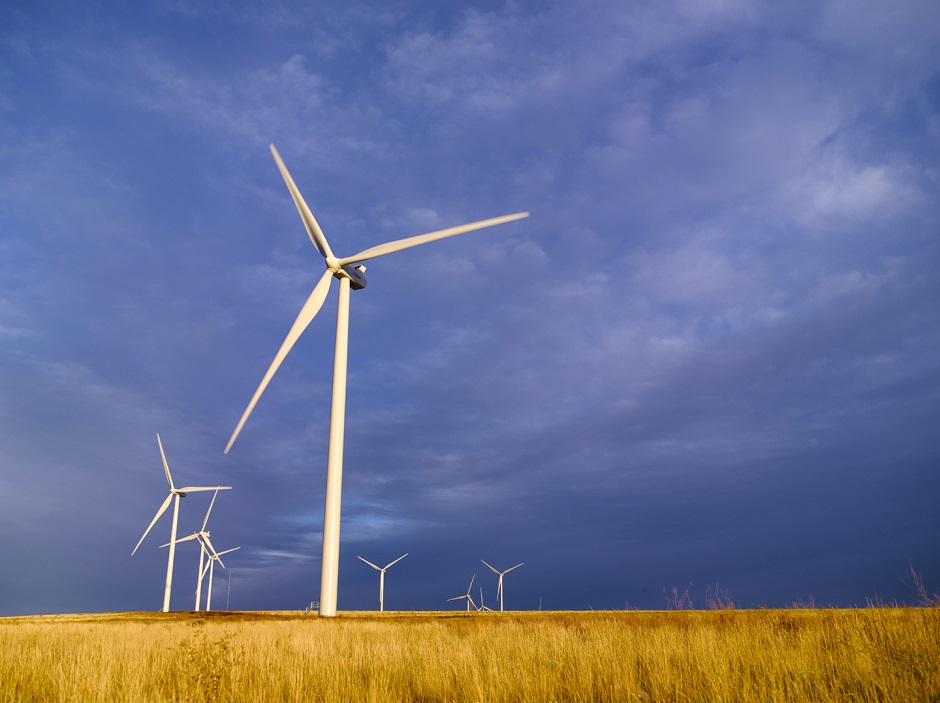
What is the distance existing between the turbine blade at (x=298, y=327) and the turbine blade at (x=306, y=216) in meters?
1.71

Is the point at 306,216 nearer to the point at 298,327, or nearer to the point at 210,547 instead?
the point at 298,327

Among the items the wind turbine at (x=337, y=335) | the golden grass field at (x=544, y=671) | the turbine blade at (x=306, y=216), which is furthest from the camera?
the turbine blade at (x=306, y=216)

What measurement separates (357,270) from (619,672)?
1385 inches

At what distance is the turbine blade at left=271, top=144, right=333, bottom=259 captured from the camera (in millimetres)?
39562

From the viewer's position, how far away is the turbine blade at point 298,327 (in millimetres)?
35750

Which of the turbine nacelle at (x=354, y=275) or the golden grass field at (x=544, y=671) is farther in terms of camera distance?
the turbine nacelle at (x=354, y=275)

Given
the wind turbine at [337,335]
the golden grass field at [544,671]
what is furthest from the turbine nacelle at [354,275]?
the golden grass field at [544,671]

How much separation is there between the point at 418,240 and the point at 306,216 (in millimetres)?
7340

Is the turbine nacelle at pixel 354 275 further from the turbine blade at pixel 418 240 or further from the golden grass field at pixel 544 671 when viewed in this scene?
the golden grass field at pixel 544 671

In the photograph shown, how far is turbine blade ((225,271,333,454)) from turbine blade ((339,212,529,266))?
1966 mm

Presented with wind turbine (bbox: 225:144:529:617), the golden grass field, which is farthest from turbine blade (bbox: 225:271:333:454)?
the golden grass field

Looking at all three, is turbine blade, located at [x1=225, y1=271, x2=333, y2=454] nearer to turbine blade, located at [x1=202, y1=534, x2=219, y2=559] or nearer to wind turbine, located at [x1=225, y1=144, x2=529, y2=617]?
wind turbine, located at [x1=225, y1=144, x2=529, y2=617]

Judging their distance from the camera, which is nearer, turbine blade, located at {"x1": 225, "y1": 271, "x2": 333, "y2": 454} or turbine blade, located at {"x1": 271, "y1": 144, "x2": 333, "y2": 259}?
turbine blade, located at {"x1": 225, "y1": 271, "x2": 333, "y2": 454}

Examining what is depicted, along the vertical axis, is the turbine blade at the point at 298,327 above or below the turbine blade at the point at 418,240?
below
